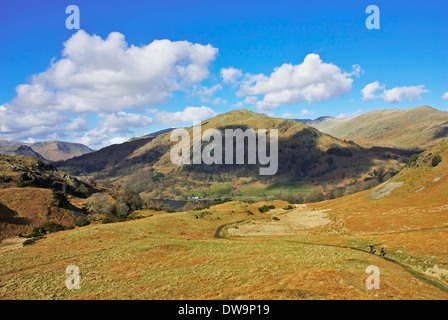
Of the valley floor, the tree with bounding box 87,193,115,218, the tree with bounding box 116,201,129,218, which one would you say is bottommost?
the tree with bounding box 116,201,129,218

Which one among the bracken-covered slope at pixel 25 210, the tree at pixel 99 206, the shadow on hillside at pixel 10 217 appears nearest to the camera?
the bracken-covered slope at pixel 25 210

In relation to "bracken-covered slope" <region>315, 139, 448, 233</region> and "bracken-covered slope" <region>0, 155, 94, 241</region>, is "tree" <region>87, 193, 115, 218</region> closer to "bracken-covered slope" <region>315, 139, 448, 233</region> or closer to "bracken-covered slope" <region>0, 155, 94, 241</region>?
"bracken-covered slope" <region>0, 155, 94, 241</region>

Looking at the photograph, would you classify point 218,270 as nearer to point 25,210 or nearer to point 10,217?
point 10,217

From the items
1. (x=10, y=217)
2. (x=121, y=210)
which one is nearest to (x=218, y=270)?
(x=10, y=217)

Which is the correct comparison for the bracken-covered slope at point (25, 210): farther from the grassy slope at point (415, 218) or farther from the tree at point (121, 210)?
the grassy slope at point (415, 218)

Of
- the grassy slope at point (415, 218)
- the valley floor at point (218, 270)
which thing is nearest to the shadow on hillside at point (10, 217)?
the valley floor at point (218, 270)

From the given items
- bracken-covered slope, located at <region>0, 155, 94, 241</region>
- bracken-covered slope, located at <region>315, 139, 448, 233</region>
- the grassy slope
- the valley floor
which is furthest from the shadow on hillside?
bracken-covered slope, located at <region>315, 139, 448, 233</region>

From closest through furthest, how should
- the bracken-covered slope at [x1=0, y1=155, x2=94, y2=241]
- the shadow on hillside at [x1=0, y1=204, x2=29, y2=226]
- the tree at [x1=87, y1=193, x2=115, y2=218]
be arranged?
1. the bracken-covered slope at [x1=0, y1=155, x2=94, y2=241]
2. the shadow on hillside at [x1=0, y1=204, x2=29, y2=226]
3. the tree at [x1=87, y1=193, x2=115, y2=218]

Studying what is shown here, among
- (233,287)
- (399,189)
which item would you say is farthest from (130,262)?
(399,189)

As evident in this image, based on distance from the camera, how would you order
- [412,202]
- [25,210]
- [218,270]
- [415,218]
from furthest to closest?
[25,210] < [412,202] < [415,218] < [218,270]
